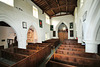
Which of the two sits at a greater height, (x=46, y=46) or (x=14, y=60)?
(x=46, y=46)

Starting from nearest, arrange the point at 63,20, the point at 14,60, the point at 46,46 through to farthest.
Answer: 1. the point at 14,60
2. the point at 46,46
3. the point at 63,20

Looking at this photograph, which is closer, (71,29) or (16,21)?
(16,21)

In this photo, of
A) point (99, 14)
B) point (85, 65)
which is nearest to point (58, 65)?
point (85, 65)

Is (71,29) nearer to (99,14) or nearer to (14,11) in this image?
(99,14)

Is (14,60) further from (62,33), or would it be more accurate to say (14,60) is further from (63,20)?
(62,33)

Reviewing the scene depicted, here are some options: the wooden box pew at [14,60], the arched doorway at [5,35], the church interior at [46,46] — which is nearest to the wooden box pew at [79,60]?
the church interior at [46,46]

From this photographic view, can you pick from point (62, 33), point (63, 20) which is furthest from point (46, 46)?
point (62, 33)

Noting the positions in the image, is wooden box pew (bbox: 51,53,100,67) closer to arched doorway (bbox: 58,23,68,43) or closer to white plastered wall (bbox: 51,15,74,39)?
white plastered wall (bbox: 51,15,74,39)

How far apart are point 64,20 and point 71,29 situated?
8.50ft

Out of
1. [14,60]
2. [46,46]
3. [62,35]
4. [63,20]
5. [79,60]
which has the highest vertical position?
[63,20]

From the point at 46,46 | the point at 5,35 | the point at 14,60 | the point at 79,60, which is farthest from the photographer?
the point at 5,35

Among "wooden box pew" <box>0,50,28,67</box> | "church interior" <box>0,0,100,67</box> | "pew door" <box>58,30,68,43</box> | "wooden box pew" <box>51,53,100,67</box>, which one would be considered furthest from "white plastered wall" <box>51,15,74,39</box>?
"wooden box pew" <box>0,50,28,67</box>

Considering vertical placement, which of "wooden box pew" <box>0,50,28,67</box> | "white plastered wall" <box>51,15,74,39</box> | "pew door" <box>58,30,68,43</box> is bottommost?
"wooden box pew" <box>0,50,28,67</box>

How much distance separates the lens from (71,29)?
11047 mm
